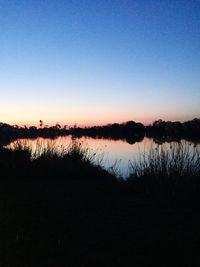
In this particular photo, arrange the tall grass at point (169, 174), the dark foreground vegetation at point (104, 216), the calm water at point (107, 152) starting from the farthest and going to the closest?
the calm water at point (107, 152)
the tall grass at point (169, 174)
the dark foreground vegetation at point (104, 216)

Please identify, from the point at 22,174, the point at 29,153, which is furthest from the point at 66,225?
the point at 29,153

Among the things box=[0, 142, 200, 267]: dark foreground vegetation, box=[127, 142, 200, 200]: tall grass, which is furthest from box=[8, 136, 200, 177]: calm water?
box=[0, 142, 200, 267]: dark foreground vegetation

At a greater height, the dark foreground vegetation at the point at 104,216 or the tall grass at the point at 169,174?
the tall grass at the point at 169,174

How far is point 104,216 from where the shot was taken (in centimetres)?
851

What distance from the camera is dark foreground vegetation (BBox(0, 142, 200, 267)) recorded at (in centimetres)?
593

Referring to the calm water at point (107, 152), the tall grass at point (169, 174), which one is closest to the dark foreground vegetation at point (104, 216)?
the tall grass at point (169, 174)

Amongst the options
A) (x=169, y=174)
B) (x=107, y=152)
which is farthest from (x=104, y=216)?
(x=107, y=152)

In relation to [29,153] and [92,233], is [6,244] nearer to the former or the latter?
[92,233]

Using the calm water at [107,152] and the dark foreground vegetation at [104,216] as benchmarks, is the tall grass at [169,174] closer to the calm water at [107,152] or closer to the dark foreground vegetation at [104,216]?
the dark foreground vegetation at [104,216]

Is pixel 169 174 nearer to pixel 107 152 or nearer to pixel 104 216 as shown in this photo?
pixel 104 216

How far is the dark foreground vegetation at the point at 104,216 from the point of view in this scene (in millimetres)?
5930

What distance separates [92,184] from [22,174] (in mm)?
3203

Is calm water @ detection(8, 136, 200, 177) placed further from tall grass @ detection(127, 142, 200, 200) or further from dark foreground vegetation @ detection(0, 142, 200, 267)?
dark foreground vegetation @ detection(0, 142, 200, 267)

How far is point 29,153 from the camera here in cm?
1802
